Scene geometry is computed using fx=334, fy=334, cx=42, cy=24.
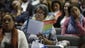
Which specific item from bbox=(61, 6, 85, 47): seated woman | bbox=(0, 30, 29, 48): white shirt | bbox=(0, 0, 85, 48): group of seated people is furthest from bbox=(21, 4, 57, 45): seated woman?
bbox=(61, 6, 85, 47): seated woman

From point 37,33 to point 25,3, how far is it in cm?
346

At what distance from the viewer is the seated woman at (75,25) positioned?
6.18 metres

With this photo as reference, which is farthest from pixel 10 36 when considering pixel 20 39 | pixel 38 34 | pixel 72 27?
→ pixel 72 27

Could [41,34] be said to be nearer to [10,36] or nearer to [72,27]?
[10,36]

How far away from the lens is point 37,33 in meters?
5.39

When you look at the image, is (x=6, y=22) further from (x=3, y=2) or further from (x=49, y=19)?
(x=3, y=2)

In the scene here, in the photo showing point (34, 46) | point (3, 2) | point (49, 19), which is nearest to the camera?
point (34, 46)

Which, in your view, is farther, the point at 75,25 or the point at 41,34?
the point at 75,25

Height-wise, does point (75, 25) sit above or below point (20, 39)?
above

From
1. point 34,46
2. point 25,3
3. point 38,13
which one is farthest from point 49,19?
point 25,3

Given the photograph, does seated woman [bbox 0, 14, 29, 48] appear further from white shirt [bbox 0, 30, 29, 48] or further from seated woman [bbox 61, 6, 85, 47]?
seated woman [bbox 61, 6, 85, 47]

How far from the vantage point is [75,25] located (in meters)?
6.32

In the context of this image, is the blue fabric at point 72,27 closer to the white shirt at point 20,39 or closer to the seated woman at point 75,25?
the seated woman at point 75,25

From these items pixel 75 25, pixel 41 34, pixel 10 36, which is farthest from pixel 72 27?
pixel 10 36
